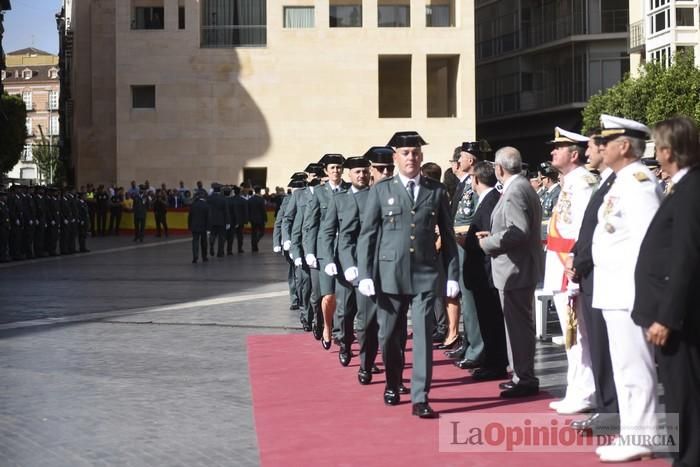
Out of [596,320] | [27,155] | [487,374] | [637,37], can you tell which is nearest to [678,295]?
[596,320]

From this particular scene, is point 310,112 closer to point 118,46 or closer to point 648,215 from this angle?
point 118,46

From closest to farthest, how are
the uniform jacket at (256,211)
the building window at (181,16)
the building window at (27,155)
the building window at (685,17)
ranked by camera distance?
the uniform jacket at (256,211)
the building window at (685,17)
the building window at (181,16)
the building window at (27,155)

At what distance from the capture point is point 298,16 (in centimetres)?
5634

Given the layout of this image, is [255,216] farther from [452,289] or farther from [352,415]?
[352,415]

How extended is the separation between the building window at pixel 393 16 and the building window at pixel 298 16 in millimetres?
3117

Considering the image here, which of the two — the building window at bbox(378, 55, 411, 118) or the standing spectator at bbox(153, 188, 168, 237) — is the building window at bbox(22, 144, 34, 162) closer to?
the building window at bbox(378, 55, 411, 118)

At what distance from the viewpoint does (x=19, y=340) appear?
14648 millimetres

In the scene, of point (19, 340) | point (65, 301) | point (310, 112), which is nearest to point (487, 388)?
point (19, 340)

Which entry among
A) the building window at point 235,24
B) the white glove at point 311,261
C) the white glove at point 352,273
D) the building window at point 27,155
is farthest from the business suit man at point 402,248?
the building window at point 27,155

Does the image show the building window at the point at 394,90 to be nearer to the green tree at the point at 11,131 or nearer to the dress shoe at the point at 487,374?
the green tree at the point at 11,131

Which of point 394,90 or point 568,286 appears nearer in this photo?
point 568,286

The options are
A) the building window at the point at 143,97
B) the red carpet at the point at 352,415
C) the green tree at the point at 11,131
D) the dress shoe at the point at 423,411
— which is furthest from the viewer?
the green tree at the point at 11,131

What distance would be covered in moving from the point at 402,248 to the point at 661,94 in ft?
131

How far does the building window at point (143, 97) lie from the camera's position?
186 feet
